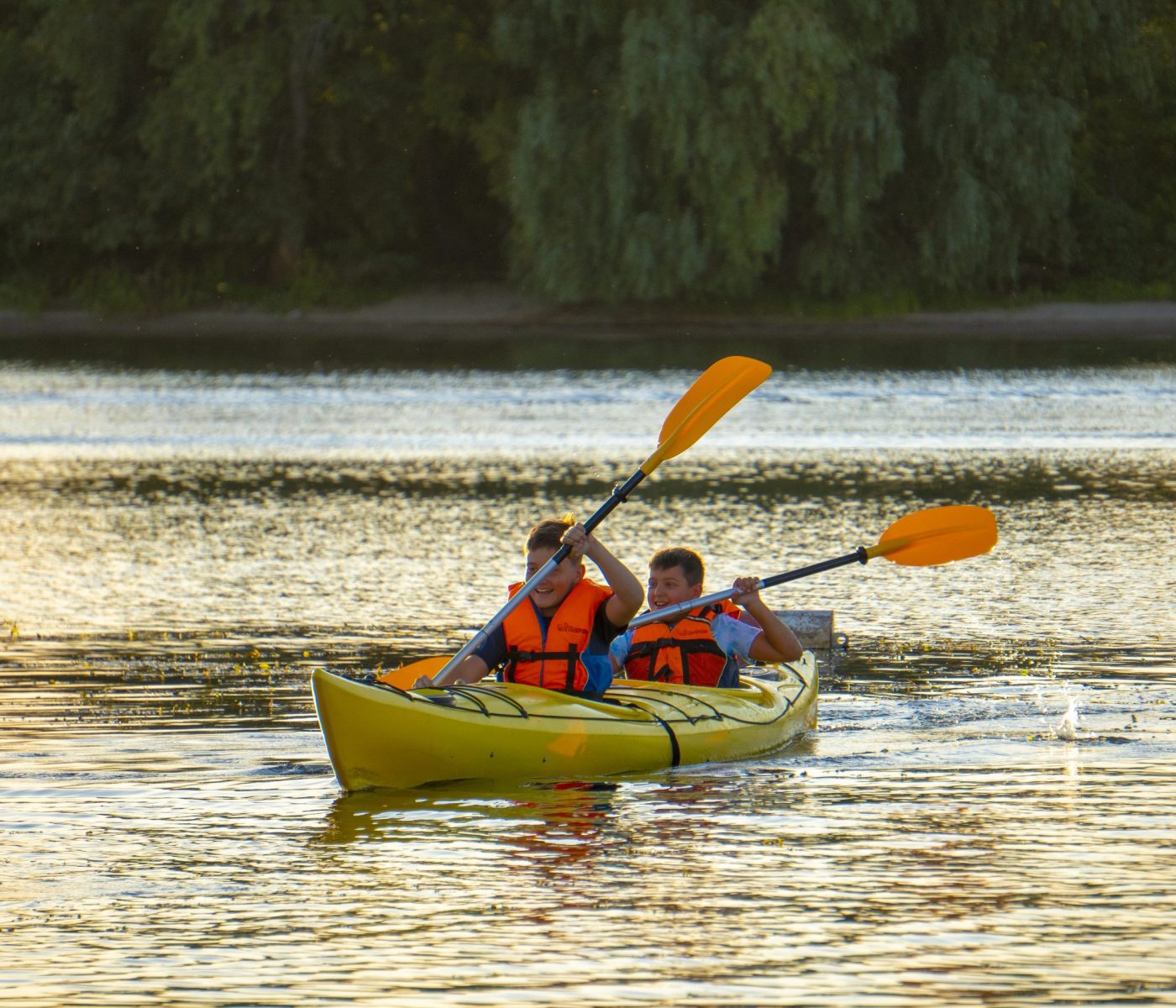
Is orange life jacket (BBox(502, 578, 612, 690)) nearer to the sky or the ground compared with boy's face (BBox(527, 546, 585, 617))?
nearer to the ground

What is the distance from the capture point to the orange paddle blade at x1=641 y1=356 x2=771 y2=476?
9.86 metres

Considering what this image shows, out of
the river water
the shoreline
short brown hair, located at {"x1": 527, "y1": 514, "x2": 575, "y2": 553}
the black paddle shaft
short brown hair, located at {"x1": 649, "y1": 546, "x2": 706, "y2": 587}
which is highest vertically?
the shoreline

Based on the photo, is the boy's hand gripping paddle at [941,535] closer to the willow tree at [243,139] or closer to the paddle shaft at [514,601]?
the paddle shaft at [514,601]

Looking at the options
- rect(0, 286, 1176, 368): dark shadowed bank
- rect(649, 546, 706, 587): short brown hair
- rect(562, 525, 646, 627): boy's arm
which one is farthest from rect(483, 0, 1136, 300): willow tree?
rect(562, 525, 646, 627): boy's arm

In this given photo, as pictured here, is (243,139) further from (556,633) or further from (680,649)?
(556,633)

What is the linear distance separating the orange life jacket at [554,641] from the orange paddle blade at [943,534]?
7.26 feet

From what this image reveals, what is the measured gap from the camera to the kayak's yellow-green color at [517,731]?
7.41m

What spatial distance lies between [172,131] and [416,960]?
3472 cm

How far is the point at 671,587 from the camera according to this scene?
27.3 ft

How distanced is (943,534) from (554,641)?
→ 2.51 metres

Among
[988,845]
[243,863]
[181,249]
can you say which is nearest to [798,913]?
[988,845]

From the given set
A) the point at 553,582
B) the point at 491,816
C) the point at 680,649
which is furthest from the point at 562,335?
the point at 491,816

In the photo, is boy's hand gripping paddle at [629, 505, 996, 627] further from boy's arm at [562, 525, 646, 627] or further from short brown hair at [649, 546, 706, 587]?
boy's arm at [562, 525, 646, 627]

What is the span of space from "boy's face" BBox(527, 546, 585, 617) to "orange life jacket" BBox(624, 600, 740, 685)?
0.80 m
